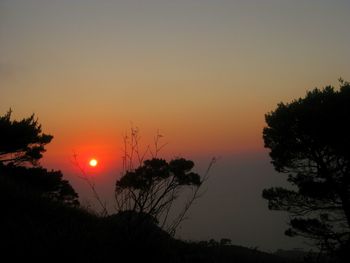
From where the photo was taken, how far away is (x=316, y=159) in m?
19.4

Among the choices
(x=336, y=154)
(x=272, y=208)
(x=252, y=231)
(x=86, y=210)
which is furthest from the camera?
(x=252, y=231)

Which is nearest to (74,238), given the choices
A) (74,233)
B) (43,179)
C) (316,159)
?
(74,233)

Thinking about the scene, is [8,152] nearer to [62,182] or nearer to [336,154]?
[62,182]

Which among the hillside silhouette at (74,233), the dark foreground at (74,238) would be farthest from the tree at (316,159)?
the dark foreground at (74,238)

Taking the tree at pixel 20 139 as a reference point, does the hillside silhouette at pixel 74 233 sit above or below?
below

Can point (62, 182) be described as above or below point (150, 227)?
above

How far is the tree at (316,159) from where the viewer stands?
1867cm

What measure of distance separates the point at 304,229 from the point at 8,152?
57.7ft

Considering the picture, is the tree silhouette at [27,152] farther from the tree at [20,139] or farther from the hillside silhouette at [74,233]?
the hillside silhouette at [74,233]

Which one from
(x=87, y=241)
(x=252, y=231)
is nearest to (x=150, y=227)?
(x=87, y=241)

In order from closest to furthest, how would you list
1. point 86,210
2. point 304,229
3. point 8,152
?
1. point 86,210
2. point 304,229
3. point 8,152

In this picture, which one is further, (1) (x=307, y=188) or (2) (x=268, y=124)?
(2) (x=268, y=124)

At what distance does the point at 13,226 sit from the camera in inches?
278

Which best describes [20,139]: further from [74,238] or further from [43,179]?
[74,238]
